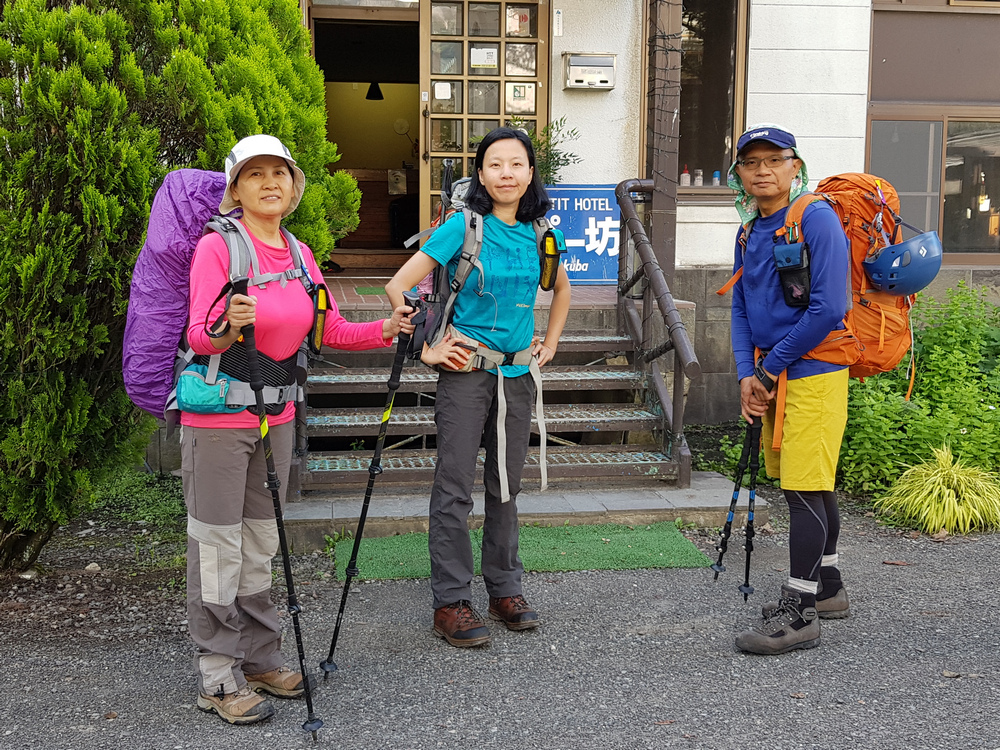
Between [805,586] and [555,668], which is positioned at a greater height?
[805,586]

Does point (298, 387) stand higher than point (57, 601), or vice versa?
point (298, 387)

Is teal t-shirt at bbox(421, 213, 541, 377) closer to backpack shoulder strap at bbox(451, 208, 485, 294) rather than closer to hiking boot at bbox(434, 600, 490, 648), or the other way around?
backpack shoulder strap at bbox(451, 208, 485, 294)

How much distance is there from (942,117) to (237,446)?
823 centimetres

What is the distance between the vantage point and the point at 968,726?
3.27 meters

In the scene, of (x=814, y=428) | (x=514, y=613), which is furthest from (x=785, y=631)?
(x=514, y=613)

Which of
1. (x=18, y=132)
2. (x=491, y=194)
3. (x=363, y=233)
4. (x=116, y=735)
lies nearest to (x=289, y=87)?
(x=18, y=132)

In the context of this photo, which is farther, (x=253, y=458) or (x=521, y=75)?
(x=521, y=75)

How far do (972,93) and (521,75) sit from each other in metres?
4.25

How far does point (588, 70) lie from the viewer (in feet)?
28.3

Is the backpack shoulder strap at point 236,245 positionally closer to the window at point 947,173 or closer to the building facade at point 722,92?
the building facade at point 722,92

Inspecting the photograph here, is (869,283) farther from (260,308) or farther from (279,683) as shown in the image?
(279,683)

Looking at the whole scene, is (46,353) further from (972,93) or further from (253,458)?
(972,93)

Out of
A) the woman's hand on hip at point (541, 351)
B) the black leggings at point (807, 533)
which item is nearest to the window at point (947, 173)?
the black leggings at point (807, 533)

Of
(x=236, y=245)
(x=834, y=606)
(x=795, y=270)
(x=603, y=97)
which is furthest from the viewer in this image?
(x=603, y=97)
